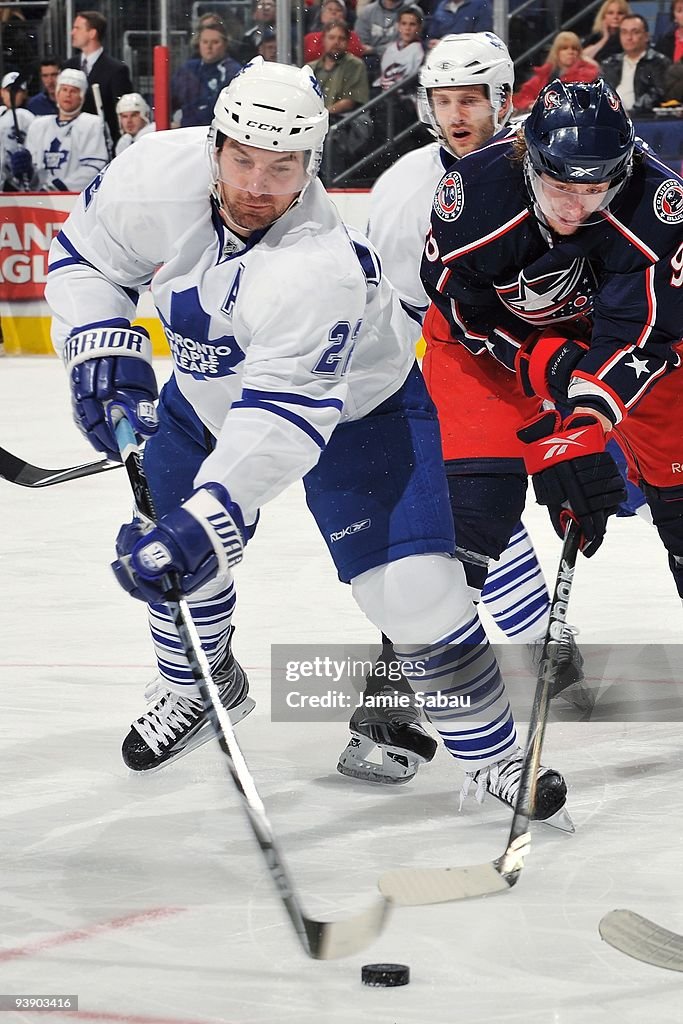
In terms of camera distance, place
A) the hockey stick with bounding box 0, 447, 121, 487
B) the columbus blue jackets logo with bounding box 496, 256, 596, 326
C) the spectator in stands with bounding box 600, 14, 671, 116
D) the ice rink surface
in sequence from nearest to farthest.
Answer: the ice rink surface
the columbus blue jackets logo with bounding box 496, 256, 596, 326
the hockey stick with bounding box 0, 447, 121, 487
the spectator in stands with bounding box 600, 14, 671, 116

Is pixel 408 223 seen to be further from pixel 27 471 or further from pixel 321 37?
pixel 321 37

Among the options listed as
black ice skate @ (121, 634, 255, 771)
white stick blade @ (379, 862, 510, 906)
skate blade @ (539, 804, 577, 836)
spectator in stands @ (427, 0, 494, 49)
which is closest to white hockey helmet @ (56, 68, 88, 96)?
spectator in stands @ (427, 0, 494, 49)

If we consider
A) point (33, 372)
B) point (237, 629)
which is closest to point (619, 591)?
point (237, 629)

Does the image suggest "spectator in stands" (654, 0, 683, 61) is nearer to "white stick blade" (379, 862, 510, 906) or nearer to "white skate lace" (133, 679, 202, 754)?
"white skate lace" (133, 679, 202, 754)

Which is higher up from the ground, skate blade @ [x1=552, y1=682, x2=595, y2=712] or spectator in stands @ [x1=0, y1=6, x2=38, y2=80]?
skate blade @ [x1=552, y1=682, x2=595, y2=712]

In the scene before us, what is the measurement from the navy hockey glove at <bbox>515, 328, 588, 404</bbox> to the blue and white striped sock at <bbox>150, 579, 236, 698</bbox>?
0.57 m

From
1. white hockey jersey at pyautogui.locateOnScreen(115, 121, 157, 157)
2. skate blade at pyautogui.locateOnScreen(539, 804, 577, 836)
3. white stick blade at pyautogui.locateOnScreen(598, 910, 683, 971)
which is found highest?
white stick blade at pyautogui.locateOnScreen(598, 910, 683, 971)

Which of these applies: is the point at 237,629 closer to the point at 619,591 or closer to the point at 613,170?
the point at 619,591

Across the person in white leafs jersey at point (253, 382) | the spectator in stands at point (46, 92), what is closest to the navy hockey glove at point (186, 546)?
the person in white leafs jersey at point (253, 382)

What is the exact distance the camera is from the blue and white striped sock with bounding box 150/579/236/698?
2475 millimetres

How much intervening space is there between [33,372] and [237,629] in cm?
456

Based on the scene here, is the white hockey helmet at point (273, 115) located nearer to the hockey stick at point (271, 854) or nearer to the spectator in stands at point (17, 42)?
the hockey stick at point (271, 854)

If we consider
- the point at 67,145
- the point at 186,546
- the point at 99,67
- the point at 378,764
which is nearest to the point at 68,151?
the point at 67,145

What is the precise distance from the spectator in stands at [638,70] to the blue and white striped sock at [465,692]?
5385 mm
